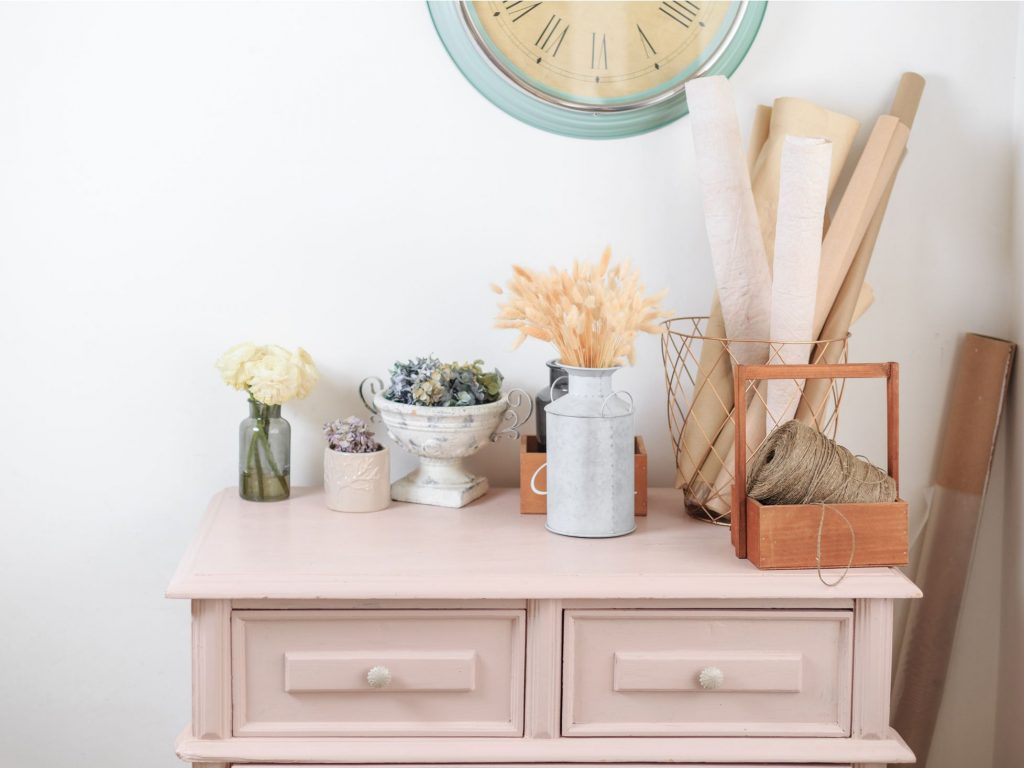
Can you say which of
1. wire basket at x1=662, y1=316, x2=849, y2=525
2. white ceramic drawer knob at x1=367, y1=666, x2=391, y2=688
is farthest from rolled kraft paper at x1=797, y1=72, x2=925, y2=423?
white ceramic drawer knob at x1=367, y1=666, x2=391, y2=688

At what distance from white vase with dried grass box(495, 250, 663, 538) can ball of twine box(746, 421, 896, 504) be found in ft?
0.62

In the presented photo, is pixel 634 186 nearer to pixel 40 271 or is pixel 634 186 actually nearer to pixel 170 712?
pixel 40 271

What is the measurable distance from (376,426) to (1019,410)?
1.08m

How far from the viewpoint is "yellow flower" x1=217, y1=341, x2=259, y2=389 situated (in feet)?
5.16

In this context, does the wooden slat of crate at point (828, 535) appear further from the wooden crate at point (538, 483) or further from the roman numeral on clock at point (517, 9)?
the roman numeral on clock at point (517, 9)

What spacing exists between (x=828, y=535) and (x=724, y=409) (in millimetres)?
275

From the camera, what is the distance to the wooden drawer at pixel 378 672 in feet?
4.34

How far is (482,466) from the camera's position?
1.75 m

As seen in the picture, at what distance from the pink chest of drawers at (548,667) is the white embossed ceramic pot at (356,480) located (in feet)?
0.65

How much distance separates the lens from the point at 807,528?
1.33 m

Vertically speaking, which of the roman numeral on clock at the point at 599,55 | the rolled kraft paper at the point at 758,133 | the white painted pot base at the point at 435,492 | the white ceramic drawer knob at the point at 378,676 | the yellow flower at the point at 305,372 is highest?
the roman numeral on clock at the point at 599,55

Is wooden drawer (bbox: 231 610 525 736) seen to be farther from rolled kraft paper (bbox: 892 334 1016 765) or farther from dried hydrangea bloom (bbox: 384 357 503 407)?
rolled kraft paper (bbox: 892 334 1016 765)

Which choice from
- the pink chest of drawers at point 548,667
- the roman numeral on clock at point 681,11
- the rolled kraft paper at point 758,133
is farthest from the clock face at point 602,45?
the pink chest of drawers at point 548,667

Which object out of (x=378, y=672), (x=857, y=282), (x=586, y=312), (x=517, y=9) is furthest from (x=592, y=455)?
(x=517, y=9)
